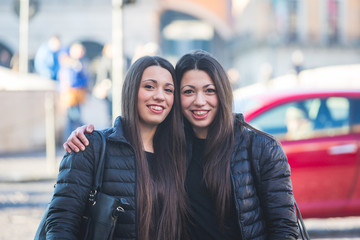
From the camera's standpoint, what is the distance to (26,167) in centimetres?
1060

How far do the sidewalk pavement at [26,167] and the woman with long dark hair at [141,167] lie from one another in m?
6.41

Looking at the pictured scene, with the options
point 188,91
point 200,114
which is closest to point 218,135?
point 200,114

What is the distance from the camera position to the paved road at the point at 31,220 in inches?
238

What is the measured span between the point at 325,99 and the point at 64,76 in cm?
709

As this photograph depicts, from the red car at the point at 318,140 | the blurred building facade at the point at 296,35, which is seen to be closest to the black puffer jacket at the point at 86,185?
the red car at the point at 318,140

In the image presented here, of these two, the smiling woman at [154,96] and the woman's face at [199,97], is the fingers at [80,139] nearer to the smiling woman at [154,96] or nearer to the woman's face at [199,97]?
the smiling woman at [154,96]

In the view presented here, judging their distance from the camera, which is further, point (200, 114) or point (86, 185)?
point (200, 114)

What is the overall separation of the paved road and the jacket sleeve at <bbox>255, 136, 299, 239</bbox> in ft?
9.93

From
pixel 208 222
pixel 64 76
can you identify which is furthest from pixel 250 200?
pixel 64 76

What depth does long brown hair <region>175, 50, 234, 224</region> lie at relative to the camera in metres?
3.14

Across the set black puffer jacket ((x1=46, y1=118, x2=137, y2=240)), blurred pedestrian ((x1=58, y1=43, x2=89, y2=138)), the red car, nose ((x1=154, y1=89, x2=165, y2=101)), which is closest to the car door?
the red car

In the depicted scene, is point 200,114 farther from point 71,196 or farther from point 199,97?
point 71,196

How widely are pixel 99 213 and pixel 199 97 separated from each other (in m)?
0.92

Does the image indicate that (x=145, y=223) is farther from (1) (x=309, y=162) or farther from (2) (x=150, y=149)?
(1) (x=309, y=162)
